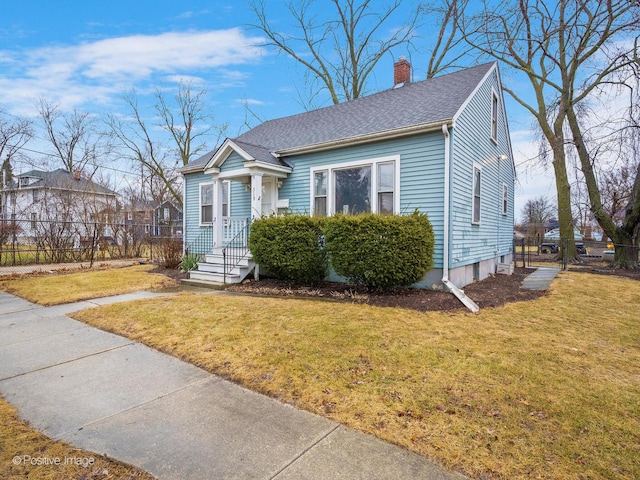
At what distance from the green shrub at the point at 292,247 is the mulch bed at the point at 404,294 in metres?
0.47

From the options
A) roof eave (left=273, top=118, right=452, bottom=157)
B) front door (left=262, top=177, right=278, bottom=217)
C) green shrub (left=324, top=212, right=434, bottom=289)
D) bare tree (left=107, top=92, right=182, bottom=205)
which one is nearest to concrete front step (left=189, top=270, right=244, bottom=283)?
front door (left=262, top=177, right=278, bottom=217)

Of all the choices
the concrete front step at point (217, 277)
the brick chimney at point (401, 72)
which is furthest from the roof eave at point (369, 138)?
the brick chimney at point (401, 72)

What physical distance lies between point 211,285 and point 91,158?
25.6 metres

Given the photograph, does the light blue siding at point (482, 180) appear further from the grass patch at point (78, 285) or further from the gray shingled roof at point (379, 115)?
the grass patch at point (78, 285)

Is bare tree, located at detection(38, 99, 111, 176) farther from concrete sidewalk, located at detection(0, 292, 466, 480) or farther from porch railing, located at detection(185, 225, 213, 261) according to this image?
concrete sidewalk, located at detection(0, 292, 466, 480)

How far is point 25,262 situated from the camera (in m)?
13.3

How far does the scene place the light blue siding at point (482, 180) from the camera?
8133 mm

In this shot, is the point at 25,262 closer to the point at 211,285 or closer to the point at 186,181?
the point at 186,181

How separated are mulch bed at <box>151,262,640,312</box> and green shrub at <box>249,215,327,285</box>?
0.47 metres

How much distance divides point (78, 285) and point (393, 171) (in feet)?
28.3

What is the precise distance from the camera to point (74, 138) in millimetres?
28984

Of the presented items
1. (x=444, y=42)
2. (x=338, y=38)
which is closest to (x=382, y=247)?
(x=444, y=42)

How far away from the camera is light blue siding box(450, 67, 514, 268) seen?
8.13 m

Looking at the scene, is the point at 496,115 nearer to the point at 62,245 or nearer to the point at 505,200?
the point at 505,200
